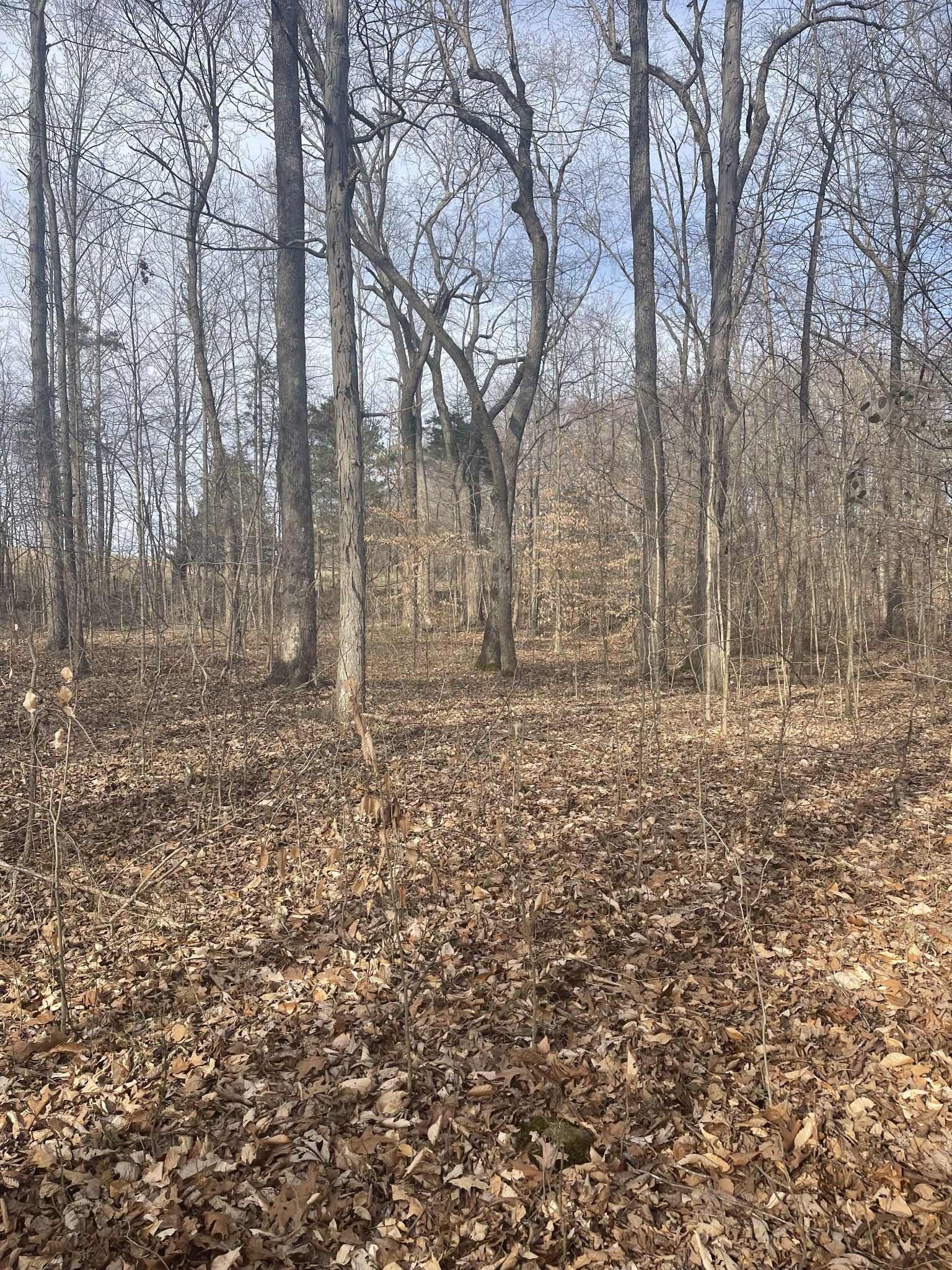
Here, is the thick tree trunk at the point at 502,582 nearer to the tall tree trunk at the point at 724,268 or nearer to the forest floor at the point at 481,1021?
the tall tree trunk at the point at 724,268

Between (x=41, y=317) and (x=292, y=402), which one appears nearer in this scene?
(x=292, y=402)

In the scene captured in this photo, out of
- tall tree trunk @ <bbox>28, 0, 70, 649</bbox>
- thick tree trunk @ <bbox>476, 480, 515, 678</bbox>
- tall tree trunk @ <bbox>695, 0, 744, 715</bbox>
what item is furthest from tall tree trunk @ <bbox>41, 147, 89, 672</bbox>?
tall tree trunk @ <bbox>695, 0, 744, 715</bbox>

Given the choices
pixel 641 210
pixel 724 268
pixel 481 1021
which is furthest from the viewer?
pixel 641 210

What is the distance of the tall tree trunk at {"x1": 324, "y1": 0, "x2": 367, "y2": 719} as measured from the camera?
289 inches

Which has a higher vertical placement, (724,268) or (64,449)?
(724,268)

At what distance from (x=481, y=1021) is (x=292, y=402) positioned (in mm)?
8369

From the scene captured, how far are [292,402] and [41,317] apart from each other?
571 cm

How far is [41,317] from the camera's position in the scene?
1226 centimetres

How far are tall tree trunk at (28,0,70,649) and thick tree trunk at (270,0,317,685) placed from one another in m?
4.11

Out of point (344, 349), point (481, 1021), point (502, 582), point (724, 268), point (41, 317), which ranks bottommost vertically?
point (481, 1021)

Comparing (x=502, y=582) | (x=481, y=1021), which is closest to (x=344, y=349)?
(x=502, y=582)

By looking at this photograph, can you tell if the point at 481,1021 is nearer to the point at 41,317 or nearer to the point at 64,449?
the point at 64,449

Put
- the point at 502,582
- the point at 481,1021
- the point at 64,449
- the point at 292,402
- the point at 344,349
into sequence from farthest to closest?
the point at 64,449 < the point at 502,582 < the point at 292,402 < the point at 344,349 < the point at 481,1021

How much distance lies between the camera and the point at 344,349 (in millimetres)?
7465
